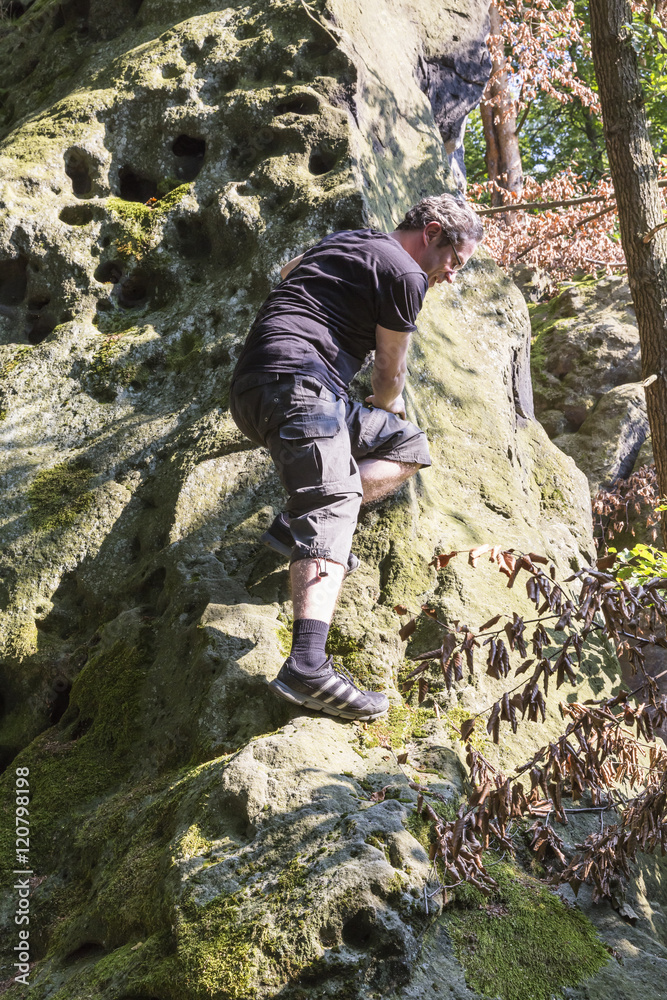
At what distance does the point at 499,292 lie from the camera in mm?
6465

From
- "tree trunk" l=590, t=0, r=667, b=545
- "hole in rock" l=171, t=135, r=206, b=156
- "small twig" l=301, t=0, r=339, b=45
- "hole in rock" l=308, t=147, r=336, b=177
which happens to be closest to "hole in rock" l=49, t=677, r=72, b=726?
"hole in rock" l=308, t=147, r=336, b=177

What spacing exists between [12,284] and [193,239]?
53.1 inches

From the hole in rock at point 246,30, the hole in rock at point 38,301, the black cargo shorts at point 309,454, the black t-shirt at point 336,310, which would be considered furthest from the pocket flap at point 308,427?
the hole in rock at point 246,30

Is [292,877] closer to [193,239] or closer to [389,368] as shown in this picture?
[389,368]

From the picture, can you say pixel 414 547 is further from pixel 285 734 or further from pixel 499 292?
pixel 499 292

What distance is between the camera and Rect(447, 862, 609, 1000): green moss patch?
267cm

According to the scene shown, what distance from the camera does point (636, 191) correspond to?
237 inches

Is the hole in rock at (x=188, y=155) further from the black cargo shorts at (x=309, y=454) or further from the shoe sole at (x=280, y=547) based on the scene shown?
the shoe sole at (x=280, y=547)

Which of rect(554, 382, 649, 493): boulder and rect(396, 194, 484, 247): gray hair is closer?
rect(396, 194, 484, 247): gray hair

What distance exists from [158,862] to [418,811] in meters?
0.96

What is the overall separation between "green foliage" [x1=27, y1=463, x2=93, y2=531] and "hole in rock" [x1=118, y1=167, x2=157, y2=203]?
2.37 m

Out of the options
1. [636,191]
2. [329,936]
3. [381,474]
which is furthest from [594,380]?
[329,936]

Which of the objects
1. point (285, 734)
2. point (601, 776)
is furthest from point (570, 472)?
point (285, 734)

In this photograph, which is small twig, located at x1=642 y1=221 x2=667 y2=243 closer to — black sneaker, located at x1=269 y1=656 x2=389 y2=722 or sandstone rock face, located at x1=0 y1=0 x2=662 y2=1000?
sandstone rock face, located at x1=0 y1=0 x2=662 y2=1000
